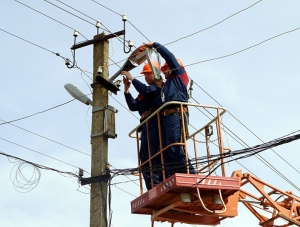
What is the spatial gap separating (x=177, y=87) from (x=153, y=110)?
90 centimetres

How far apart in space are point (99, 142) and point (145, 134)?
937 mm

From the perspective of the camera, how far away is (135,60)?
1420cm

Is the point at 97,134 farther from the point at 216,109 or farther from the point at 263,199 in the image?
the point at 263,199

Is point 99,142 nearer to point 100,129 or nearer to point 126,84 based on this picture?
point 100,129

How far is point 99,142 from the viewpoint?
1342cm

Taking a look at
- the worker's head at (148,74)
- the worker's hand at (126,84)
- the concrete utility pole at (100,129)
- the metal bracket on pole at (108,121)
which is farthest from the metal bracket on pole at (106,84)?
the worker's head at (148,74)

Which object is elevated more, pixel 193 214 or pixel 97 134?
pixel 97 134

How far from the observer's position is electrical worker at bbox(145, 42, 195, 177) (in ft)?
40.1

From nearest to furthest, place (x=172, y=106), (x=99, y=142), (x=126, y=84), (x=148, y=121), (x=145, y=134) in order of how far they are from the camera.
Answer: (x=172, y=106), (x=148, y=121), (x=145, y=134), (x=99, y=142), (x=126, y=84)

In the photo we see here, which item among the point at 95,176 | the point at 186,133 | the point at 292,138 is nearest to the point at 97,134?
the point at 95,176

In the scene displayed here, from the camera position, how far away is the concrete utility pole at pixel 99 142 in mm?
12719

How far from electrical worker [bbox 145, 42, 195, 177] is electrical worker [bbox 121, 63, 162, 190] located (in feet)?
1.02

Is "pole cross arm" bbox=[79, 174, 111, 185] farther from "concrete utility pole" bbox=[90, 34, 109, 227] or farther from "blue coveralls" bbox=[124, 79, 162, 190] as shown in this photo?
"blue coveralls" bbox=[124, 79, 162, 190]

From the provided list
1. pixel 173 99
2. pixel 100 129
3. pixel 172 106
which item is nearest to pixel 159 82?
pixel 173 99
